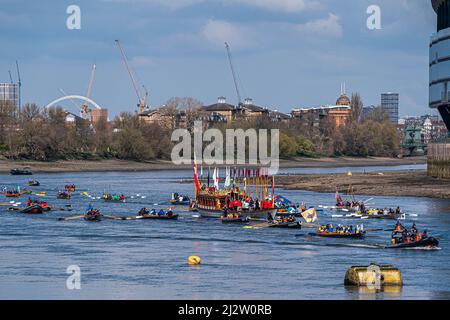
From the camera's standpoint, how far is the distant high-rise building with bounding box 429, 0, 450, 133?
18438 centimetres

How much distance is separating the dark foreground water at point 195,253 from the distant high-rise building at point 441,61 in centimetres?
6567

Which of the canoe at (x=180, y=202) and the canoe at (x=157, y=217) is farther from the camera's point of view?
the canoe at (x=180, y=202)

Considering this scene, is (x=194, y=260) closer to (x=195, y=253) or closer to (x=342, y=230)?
(x=195, y=253)

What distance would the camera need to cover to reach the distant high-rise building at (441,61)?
184375 mm

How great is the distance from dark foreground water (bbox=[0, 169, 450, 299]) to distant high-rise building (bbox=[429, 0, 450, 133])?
65672 millimetres

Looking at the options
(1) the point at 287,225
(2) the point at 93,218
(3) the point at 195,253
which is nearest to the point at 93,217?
(2) the point at 93,218

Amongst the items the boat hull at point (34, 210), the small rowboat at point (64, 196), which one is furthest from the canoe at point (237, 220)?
the small rowboat at point (64, 196)

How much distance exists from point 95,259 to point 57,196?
7468 centimetres

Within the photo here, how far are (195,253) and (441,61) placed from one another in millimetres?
111034

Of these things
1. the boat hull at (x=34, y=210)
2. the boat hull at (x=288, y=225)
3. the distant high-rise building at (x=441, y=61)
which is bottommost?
the boat hull at (x=288, y=225)

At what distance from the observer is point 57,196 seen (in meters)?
158

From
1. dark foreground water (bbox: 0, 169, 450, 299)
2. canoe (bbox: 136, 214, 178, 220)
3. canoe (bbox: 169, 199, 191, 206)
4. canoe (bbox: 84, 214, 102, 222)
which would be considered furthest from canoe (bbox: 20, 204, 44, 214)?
canoe (bbox: 169, 199, 191, 206)

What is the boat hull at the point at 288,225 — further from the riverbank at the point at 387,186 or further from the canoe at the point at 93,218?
the riverbank at the point at 387,186

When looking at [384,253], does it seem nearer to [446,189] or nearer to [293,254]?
[293,254]
